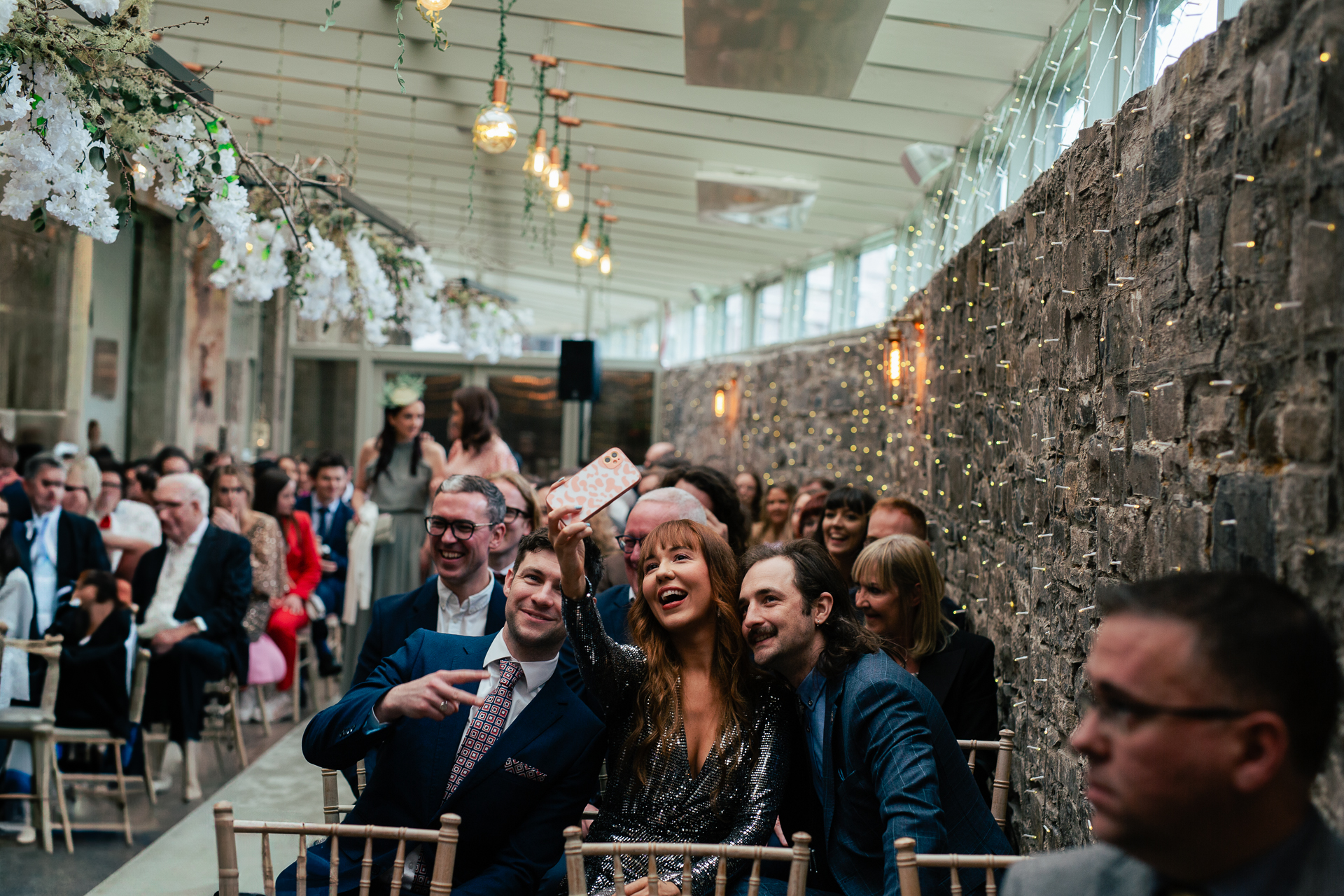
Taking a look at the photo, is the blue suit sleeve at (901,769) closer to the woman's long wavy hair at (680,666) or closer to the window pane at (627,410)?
the woman's long wavy hair at (680,666)

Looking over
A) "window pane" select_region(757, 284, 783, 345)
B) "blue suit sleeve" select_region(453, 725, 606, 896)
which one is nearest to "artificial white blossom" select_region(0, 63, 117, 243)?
"blue suit sleeve" select_region(453, 725, 606, 896)

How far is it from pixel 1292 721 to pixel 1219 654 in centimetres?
10

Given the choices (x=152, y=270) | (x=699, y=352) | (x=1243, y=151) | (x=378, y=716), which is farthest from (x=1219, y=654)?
(x=699, y=352)

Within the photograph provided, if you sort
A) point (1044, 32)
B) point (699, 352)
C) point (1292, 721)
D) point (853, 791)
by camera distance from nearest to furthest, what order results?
point (1292, 721) → point (853, 791) → point (1044, 32) → point (699, 352)

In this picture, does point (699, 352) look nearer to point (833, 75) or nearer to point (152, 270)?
point (152, 270)

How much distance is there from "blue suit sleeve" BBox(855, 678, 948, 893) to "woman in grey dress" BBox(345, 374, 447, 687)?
3.94m

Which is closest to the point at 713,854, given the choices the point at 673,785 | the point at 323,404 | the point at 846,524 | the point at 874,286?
the point at 673,785

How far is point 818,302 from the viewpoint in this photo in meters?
10.2

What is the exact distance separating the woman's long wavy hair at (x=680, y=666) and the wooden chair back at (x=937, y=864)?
575mm

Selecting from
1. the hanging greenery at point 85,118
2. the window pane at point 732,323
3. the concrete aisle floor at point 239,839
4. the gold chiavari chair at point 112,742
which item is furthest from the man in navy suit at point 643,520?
the window pane at point 732,323

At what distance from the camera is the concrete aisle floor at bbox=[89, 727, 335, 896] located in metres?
4.00

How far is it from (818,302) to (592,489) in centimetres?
801

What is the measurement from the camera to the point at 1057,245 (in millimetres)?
3111

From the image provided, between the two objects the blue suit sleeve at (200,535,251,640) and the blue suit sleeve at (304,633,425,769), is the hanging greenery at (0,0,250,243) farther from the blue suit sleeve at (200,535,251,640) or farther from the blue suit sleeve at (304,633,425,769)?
the blue suit sleeve at (200,535,251,640)
